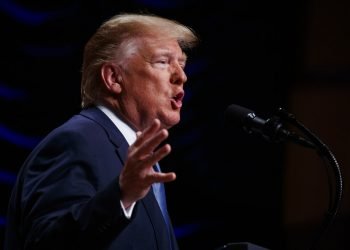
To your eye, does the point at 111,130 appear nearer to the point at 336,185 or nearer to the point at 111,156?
the point at 111,156

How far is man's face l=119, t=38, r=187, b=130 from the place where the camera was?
5.67ft

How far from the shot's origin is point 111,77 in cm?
175

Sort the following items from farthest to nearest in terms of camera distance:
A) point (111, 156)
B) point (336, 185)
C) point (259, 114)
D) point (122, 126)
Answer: point (259, 114)
point (122, 126)
point (111, 156)
point (336, 185)

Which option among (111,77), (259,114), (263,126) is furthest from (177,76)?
(259,114)

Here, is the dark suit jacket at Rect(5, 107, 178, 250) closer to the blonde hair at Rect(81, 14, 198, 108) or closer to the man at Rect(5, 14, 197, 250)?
the man at Rect(5, 14, 197, 250)

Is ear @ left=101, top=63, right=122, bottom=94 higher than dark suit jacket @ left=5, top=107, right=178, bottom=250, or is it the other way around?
ear @ left=101, top=63, right=122, bottom=94

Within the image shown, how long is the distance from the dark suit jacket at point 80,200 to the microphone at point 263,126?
0.32m

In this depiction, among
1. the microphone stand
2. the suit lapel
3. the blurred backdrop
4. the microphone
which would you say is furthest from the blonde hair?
the blurred backdrop

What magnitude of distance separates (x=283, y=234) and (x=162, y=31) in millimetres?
1652

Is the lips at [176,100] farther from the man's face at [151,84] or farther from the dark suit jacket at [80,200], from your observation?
the dark suit jacket at [80,200]

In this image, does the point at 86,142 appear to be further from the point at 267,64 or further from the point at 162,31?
the point at 267,64

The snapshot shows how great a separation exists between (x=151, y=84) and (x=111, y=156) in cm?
33

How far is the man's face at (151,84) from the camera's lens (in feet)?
5.67

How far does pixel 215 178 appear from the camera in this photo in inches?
117
